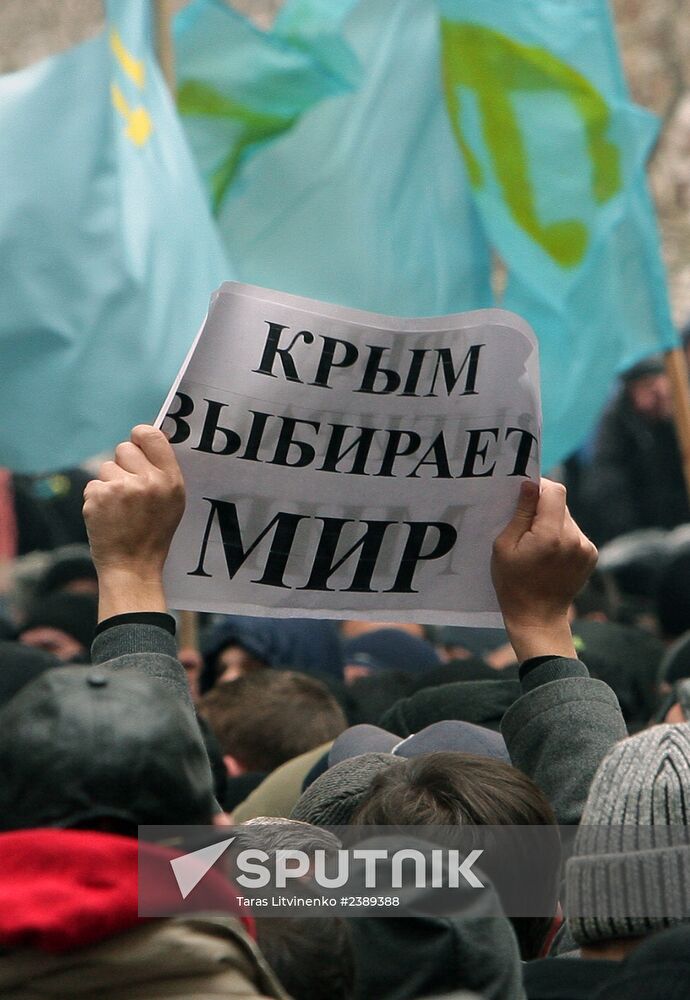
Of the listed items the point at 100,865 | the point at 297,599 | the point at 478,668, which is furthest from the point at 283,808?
the point at 100,865

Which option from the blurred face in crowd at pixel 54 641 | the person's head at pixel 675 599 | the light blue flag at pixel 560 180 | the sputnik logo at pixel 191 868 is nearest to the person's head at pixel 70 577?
the blurred face in crowd at pixel 54 641

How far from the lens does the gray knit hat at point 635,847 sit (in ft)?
5.50

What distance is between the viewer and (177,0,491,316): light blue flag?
674 cm

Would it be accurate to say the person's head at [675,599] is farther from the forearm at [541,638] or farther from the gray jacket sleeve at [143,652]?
the gray jacket sleeve at [143,652]

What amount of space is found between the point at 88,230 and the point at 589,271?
6.59ft

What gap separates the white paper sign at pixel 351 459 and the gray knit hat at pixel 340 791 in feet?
0.89

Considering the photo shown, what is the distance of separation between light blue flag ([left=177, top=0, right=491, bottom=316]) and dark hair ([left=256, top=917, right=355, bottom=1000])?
5.16m

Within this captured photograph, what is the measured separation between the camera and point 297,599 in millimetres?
2521

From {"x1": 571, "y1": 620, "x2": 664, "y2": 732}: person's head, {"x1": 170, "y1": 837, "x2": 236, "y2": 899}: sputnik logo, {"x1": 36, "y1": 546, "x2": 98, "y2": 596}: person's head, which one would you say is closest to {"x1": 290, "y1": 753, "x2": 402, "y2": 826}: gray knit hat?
{"x1": 170, "y1": 837, "x2": 236, "y2": 899}: sputnik logo

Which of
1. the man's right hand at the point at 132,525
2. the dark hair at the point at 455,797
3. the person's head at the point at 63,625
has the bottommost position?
the person's head at the point at 63,625

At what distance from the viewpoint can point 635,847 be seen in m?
1.70

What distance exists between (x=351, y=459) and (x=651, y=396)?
679 centimetres

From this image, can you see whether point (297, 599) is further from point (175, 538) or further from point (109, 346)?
point (109, 346)

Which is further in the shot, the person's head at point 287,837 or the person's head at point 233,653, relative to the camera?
the person's head at point 233,653
